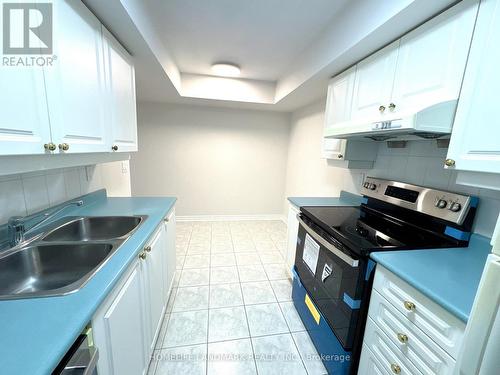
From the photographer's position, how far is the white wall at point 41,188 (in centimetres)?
111

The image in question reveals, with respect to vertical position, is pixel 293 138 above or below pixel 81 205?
above

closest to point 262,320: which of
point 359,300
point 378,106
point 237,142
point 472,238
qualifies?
point 359,300

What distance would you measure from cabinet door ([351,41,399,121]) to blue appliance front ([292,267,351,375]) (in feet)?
4.41

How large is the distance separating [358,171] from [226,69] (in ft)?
6.46

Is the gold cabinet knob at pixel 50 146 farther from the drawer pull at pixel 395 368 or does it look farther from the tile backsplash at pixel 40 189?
the drawer pull at pixel 395 368

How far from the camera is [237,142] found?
12.6 feet

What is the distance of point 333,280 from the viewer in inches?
51.6

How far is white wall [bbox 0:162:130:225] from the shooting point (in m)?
1.11

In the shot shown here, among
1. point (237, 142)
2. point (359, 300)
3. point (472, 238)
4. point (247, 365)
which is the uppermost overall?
point (237, 142)

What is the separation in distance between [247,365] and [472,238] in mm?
1555

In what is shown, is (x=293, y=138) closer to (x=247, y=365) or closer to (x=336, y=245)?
(x=336, y=245)

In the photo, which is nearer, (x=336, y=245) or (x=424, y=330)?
(x=424, y=330)

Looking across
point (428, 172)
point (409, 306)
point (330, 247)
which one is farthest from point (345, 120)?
point (409, 306)

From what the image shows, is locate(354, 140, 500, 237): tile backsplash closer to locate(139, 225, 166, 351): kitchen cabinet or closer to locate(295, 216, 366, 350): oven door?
locate(295, 216, 366, 350): oven door
